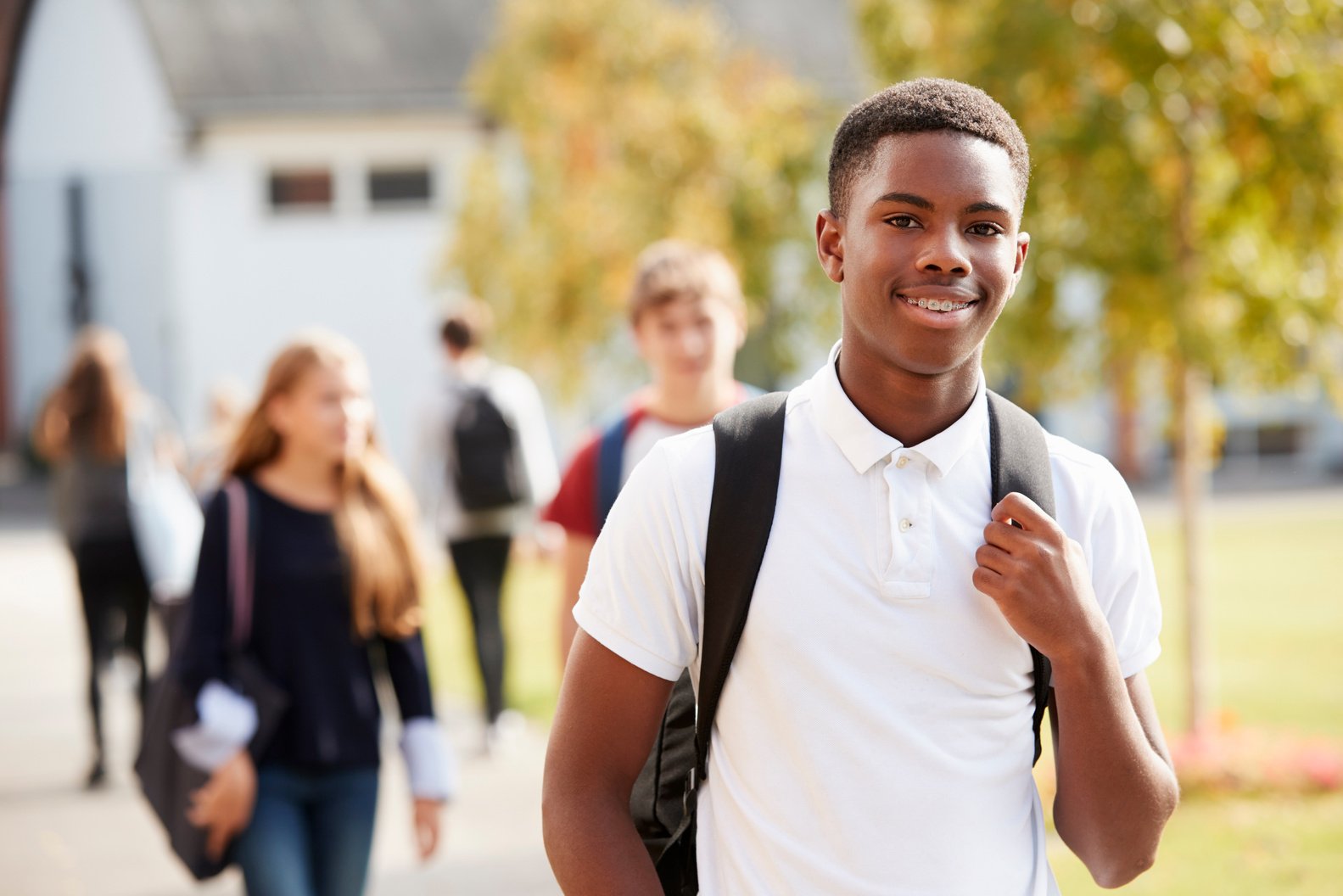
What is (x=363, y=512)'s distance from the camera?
14.5 ft

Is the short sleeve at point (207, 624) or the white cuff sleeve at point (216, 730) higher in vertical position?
the short sleeve at point (207, 624)

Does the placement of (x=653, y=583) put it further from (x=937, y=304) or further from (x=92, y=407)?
(x=92, y=407)

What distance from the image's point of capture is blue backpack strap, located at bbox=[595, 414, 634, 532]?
4.42m

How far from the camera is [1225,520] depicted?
21516 millimetres

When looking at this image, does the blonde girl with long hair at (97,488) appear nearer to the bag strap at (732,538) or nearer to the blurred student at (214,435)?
the blurred student at (214,435)

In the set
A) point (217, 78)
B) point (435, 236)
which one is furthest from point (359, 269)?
point (217, 78)

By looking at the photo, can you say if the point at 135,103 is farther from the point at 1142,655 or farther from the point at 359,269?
the point at 1142,655

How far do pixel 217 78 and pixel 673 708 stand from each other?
2741cm

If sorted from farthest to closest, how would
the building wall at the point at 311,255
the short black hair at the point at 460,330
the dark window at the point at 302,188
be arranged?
1. the dark window at the point at 302,188
2. the building wall at the point at 311,255
3. the short black hair at the point at 460,330

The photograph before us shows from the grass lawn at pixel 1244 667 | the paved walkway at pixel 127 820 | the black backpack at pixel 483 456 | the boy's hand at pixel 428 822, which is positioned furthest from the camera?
the black backpack at pixel 483 456

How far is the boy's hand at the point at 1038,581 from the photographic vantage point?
191 cm

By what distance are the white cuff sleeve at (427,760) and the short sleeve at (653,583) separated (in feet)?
7.52

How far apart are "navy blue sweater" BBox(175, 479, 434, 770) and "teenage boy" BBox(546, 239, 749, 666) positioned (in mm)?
562

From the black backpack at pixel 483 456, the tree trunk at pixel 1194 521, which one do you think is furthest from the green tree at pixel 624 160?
the tree trunk at pixel 1194 521
